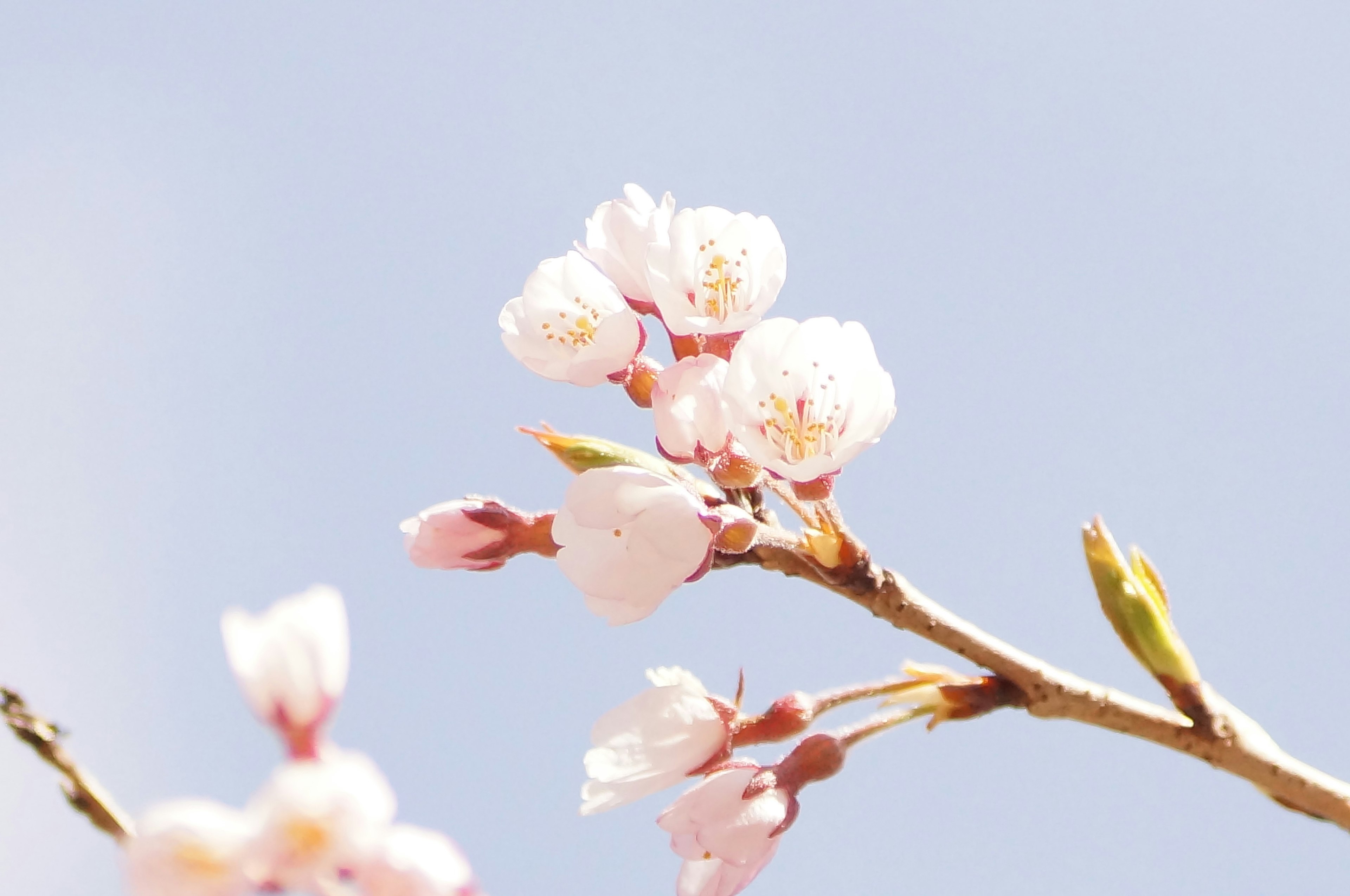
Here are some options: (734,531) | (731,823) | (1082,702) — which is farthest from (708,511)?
(1082,702)

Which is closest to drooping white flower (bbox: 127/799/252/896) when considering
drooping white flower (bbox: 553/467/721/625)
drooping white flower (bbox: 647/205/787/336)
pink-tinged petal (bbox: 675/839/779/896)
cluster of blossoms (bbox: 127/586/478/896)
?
cluster of blossoms (bbox: 127/586/478/896)

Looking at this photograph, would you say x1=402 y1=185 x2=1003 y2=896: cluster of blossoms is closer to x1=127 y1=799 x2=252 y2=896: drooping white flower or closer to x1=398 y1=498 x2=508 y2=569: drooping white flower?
x1=398 y1=498 x2=508 y2=569: drooping white flower

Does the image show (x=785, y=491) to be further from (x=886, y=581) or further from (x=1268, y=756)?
(x=1268, y=756)

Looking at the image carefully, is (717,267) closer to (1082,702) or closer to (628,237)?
(628,237)

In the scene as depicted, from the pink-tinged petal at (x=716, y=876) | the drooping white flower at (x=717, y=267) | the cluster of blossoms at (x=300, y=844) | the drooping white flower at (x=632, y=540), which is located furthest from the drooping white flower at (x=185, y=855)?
the drooping white flower at (x=717, y=267)

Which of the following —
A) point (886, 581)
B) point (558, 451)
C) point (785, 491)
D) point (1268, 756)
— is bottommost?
point (1268, 756)

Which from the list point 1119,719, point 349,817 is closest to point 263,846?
point 349,817

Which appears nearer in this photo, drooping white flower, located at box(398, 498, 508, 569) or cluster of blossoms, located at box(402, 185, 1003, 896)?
cluster of blossoms, located at box(402, 185, 1003, 896)
